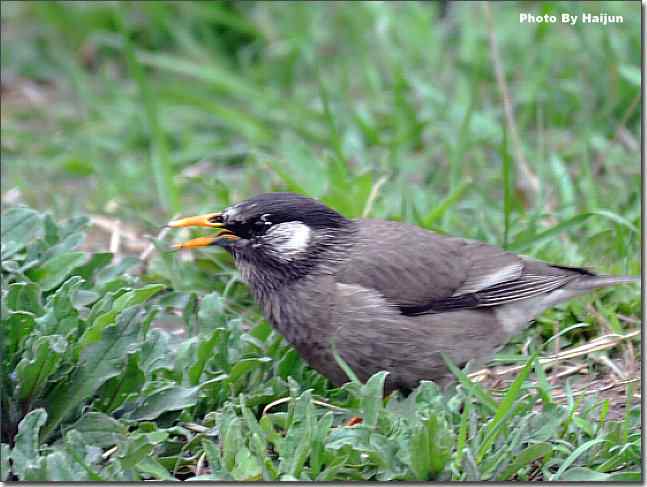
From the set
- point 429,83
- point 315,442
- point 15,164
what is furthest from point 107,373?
point 429,83

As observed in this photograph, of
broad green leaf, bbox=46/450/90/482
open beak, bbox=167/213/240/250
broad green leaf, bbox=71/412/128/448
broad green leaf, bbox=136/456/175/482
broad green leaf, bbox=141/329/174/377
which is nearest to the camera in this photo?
broad green leaf, bbox=46/450/90/482

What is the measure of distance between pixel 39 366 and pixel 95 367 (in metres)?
0.22

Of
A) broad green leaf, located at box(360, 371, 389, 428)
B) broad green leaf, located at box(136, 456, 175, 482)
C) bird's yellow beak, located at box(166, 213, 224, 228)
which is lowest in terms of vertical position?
broad green leaf, located at box(136, 456, 175, 482)

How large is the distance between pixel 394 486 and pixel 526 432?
0.57 m

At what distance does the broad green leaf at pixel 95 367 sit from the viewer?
364 centimetres

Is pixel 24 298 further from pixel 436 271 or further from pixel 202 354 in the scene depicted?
pixel 436 271

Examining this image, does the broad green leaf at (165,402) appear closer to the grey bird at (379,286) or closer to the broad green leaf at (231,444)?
the broad green leaf at (231,444)

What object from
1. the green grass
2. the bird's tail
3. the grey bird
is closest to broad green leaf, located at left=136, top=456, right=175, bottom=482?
the green grass

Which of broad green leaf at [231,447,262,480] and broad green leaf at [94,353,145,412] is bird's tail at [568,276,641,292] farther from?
broad green leaf at [94,353,145,412]

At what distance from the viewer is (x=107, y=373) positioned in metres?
3.67

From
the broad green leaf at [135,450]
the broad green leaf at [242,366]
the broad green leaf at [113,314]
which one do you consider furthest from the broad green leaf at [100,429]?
the broad green leaf at [242,366]

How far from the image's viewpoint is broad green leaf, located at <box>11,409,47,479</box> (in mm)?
3326

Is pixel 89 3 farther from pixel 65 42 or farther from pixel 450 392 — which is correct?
pixel 450 392

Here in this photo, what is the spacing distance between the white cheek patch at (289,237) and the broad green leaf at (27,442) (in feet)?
4.04
